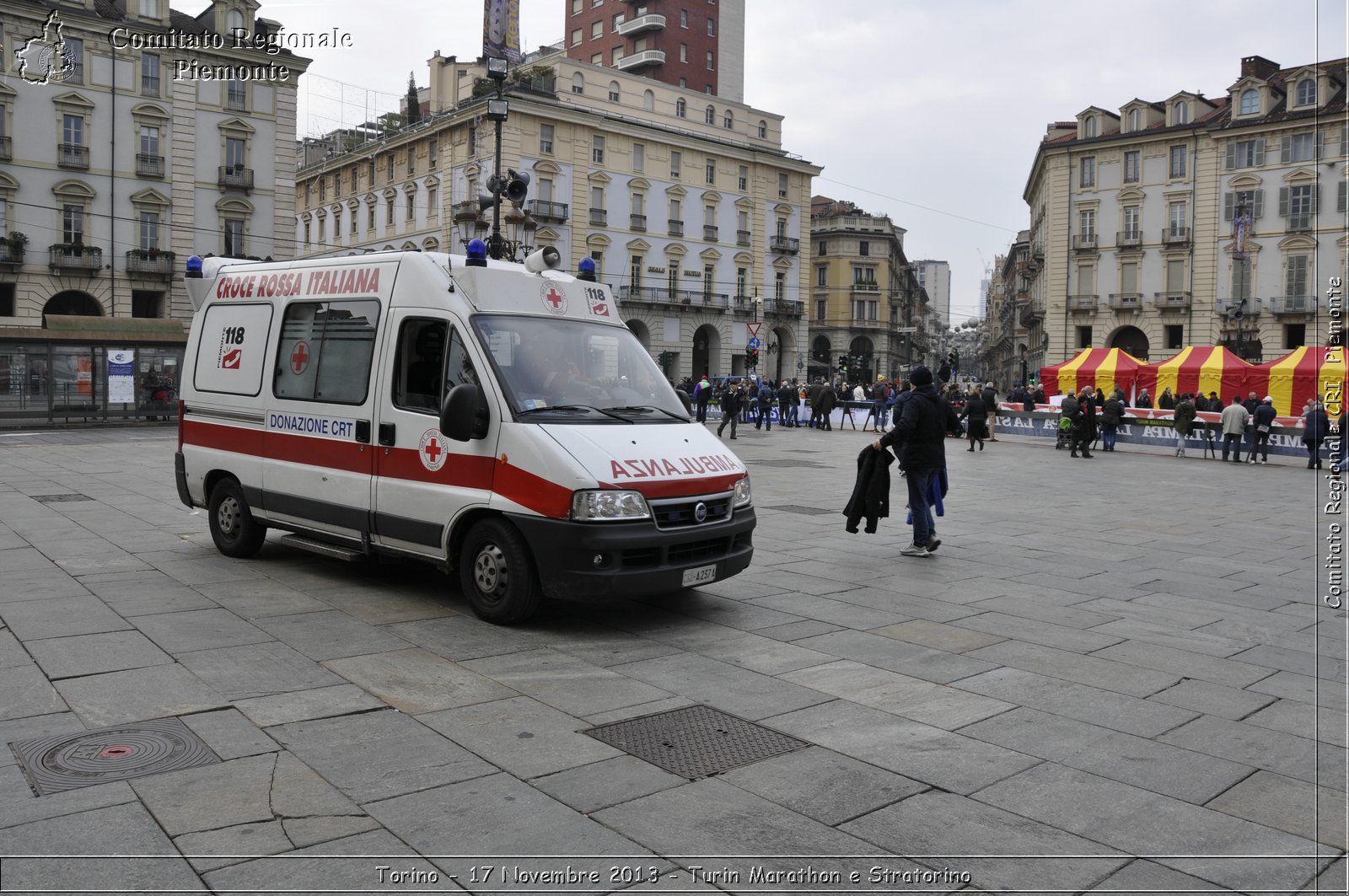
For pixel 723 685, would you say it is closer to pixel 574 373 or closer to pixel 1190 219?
pixel 574 373

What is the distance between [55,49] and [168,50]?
406 cm

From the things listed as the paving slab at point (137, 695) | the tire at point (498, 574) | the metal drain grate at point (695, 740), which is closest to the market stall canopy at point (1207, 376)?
the tire at point (498, 574)

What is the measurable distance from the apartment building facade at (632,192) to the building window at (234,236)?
12289 millimetres

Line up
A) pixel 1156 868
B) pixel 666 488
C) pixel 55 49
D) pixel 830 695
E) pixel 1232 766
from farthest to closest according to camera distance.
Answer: pixel 55 49 → pixel 666 488 → pixel 830 695 → pixel 1232 766 → pixel 1156 868

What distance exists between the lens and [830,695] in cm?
555

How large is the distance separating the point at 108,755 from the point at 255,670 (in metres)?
1.28

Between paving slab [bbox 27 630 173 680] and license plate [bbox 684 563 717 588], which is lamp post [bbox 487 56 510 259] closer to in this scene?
license plate [bbox 684 563 717 588]

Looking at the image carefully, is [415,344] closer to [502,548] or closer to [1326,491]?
[502,548]

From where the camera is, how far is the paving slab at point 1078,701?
5.19m

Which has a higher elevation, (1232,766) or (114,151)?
(114,151)

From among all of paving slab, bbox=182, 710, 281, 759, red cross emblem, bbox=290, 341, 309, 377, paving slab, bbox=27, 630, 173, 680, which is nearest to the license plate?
paving slab, bbox=182, 710, 281, 759

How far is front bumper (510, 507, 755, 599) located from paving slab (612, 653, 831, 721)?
563 millimetres

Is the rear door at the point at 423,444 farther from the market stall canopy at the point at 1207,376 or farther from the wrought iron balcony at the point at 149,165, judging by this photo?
the wrought iron balcony at the point at 149,165

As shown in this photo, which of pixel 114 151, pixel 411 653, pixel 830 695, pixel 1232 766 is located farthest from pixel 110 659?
pixel 114 151
